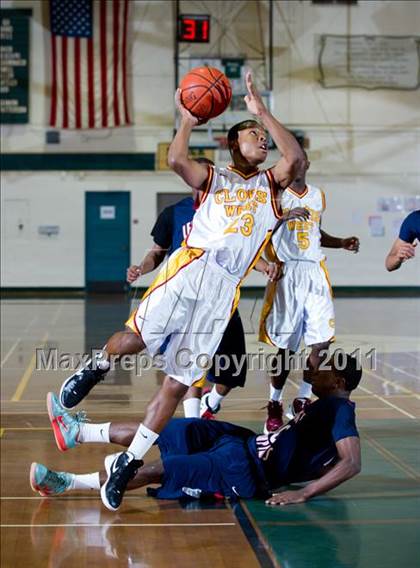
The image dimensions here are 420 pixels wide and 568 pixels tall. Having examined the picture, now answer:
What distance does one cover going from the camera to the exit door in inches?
964

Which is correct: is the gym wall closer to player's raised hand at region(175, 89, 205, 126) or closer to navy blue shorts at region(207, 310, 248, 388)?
navy blue shorts at region(207, 310, 248, 388)

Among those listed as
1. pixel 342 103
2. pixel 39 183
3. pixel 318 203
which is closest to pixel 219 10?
pixel 342 103

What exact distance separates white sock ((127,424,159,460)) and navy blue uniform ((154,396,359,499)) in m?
0.27

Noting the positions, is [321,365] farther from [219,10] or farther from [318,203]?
[219,10]

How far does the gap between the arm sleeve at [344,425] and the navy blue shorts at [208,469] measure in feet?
1.74

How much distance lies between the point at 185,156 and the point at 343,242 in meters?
2.36

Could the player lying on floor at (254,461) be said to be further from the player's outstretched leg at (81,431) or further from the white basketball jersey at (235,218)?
the white basketball jersey at (235,218)

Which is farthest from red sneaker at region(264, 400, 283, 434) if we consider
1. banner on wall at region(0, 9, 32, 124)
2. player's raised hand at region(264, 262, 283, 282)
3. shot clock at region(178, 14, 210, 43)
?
banner on wall at region(0, 9, 32, 124)

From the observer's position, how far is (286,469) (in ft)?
17.9

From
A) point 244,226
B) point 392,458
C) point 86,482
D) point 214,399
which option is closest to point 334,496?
point 392,458

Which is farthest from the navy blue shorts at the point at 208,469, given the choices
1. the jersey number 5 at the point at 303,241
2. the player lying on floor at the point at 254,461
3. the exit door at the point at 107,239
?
the exit door at the point at 107,239

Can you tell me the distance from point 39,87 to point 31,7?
1.86 metres

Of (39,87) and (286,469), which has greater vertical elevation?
(39,87)

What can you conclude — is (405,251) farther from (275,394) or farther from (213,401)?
(213,401)
